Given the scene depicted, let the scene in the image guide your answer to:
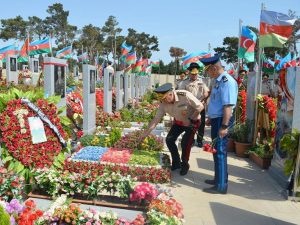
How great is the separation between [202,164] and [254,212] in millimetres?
2450

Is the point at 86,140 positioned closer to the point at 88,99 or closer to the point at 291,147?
the point at 88,99

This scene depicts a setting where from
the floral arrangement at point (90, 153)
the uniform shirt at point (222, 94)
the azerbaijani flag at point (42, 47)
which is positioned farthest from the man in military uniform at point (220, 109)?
the azerbaijani flag at point (42, 47)

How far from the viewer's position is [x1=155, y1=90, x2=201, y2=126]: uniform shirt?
577 centimetres

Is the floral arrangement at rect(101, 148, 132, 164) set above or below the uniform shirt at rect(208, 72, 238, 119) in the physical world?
below

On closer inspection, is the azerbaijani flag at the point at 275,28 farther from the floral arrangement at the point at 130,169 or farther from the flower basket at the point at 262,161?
the floral arrangement at the point at 130,169

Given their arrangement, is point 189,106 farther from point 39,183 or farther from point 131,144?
point 39,183

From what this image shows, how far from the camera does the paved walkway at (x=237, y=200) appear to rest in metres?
4.39

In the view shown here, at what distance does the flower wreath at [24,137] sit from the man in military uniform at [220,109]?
2.35m

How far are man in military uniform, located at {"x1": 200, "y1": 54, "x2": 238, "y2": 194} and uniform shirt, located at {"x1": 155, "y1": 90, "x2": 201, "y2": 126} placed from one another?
1.48 feet

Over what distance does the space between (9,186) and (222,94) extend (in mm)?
3038

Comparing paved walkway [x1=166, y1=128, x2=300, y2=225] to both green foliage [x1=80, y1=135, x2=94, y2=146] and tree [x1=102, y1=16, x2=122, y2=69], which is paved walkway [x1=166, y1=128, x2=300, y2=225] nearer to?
green foliage [x1=80, y1=135, x2=94, y2=146]

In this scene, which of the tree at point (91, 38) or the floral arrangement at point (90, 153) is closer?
the floral arrangement at point (90, 153)

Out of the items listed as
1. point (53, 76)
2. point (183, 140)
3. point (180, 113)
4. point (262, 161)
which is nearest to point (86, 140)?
point (53, 76)

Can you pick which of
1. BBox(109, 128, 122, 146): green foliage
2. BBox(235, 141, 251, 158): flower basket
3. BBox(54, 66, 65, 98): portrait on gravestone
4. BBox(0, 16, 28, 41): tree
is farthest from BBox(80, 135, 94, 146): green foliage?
BBox(0, 16, 28, 41): tree
